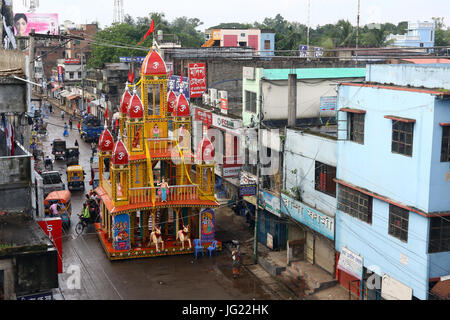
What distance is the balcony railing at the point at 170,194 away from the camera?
28.5 meters

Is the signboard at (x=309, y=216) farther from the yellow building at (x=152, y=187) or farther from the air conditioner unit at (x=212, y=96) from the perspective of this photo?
the air conditioner unit at (x=212, y=96)

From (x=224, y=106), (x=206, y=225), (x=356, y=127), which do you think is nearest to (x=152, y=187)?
(x=206, y=225)

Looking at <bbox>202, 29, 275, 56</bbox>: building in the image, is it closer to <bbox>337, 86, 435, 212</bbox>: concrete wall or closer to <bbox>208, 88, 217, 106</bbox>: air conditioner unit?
<bbox>208, 88, 217, 106</bbox>: air conditioner unit

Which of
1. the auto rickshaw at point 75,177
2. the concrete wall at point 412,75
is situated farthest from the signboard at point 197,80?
the concrete wall at point 412,75

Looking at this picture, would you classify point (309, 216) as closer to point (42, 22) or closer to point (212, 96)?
point (212, 96)

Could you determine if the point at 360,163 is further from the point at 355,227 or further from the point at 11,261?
the point at 11,261

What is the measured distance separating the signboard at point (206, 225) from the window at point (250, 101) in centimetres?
779

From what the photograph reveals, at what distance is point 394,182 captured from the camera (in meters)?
20.8

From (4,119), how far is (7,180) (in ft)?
14.7

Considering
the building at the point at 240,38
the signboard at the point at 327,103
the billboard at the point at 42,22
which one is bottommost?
the signboard at the point at 327,103

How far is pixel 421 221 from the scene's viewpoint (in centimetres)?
1955

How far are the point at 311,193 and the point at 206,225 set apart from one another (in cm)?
587

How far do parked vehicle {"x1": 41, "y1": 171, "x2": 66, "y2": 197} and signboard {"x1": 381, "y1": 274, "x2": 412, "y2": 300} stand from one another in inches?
966

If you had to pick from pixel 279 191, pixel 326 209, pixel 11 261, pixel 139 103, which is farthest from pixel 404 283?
pixel 139 103
